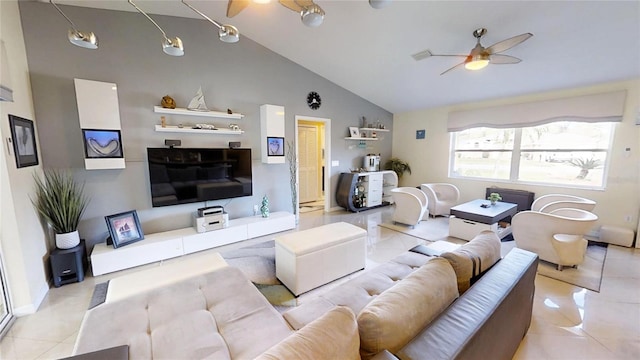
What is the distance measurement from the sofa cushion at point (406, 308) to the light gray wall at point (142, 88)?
11.2ft

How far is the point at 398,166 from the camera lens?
6.21 meters

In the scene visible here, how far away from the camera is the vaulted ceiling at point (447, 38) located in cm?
256

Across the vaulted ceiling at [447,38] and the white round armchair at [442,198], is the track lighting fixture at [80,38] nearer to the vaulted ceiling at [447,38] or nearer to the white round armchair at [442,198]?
the vaulted ceiling at [447,38]

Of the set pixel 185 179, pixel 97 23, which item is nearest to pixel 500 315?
pixel 185 179

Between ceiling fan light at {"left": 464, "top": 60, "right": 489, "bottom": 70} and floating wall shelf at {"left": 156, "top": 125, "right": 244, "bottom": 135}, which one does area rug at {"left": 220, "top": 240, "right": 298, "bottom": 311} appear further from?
ceiling fan light at {"left": 464, "top": 60, "right": 489, "bottom": 70}

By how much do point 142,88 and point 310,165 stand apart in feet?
12.3

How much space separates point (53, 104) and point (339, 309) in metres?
3.72

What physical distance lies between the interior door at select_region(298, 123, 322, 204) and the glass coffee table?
11.1 feet

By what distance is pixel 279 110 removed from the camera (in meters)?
4.13

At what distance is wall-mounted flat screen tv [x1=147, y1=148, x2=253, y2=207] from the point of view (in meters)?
3.21

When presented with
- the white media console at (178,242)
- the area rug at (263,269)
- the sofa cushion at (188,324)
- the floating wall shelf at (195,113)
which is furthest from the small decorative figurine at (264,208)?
the sofa cushion at (188,324)

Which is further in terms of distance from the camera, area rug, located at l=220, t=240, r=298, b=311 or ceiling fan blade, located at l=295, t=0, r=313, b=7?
area rug, located at l=220, t=240, r=298, b=311

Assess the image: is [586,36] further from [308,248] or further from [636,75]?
[308,248]

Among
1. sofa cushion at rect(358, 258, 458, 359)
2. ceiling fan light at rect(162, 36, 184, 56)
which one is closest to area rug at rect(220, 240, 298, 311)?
sofa cushion at rect(358, 258, 458, 359)
